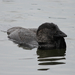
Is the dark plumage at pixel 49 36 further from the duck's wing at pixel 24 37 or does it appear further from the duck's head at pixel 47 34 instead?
the duck's wing at pixel 24 37

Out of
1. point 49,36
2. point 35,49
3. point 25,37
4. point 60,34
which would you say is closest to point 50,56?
point 35,49

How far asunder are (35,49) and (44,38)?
667 millimetres

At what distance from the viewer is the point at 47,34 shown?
1150 cm

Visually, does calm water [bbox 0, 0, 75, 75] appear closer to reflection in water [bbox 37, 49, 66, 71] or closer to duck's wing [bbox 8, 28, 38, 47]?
reflection in water [bbox 37, 49, 66, 71]

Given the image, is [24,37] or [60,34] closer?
[60,34]

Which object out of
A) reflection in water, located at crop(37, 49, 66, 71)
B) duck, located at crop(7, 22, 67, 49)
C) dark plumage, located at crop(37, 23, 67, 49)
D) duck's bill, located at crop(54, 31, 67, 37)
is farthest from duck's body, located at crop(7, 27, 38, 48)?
duck's bill, located at crop(54, 31, 67, 37)

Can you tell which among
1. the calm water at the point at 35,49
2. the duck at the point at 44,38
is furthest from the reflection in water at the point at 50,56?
the duck at the point at 44,38

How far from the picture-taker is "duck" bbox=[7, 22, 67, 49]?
Result: 11211 mm

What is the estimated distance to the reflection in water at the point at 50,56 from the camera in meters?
9.43

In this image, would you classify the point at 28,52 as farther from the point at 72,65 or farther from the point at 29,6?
the point at 29,6

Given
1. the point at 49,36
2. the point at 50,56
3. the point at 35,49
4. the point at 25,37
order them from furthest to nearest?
the point at 25,37 → the point at 49,36 → the point at 35,49 → the point at 50,56

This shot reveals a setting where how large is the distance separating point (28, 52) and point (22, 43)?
1188 millimetres

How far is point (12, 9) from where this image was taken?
1705 centimetres

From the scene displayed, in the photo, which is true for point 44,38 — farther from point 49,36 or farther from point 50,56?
point 50,56
